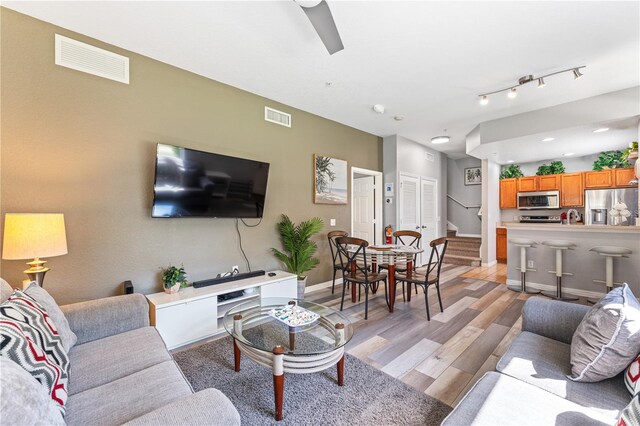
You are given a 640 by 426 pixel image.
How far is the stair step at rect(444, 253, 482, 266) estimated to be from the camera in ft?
20.0

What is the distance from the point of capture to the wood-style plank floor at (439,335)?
6.81ft

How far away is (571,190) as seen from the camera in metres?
5.88

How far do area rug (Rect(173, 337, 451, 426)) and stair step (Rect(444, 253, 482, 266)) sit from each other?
16.4 ft

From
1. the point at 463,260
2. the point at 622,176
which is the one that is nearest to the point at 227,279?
the point at 463,260

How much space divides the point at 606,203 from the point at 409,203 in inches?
157

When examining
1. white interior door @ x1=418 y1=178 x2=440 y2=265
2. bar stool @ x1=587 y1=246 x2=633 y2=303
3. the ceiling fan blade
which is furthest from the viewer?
white interior door @ x1=418 y1=178 x2=440 y2=265

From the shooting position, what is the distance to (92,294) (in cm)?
245

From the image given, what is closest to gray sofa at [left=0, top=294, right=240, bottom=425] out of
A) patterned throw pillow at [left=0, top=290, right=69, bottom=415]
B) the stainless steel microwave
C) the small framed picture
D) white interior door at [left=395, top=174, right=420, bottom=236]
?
patterned throw pillow at [left=0, top=290, right=69, bottom=415]

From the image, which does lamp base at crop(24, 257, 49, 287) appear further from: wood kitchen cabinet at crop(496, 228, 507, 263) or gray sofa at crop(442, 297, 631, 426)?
wood kitchen cabinet at crop(496, 228, 507, 263)

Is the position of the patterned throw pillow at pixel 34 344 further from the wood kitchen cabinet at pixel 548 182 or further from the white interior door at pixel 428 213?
the wood kitchen cabinet at pixel 548 182

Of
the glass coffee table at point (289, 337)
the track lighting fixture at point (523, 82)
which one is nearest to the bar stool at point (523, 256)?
the track lighting fixture at point (523, 82)

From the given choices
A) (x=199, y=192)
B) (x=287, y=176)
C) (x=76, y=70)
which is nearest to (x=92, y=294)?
(x=199, y=192)

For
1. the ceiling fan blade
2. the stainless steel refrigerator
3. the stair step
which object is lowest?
the stair step

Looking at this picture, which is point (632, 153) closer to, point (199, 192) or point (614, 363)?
point (614, 363)
